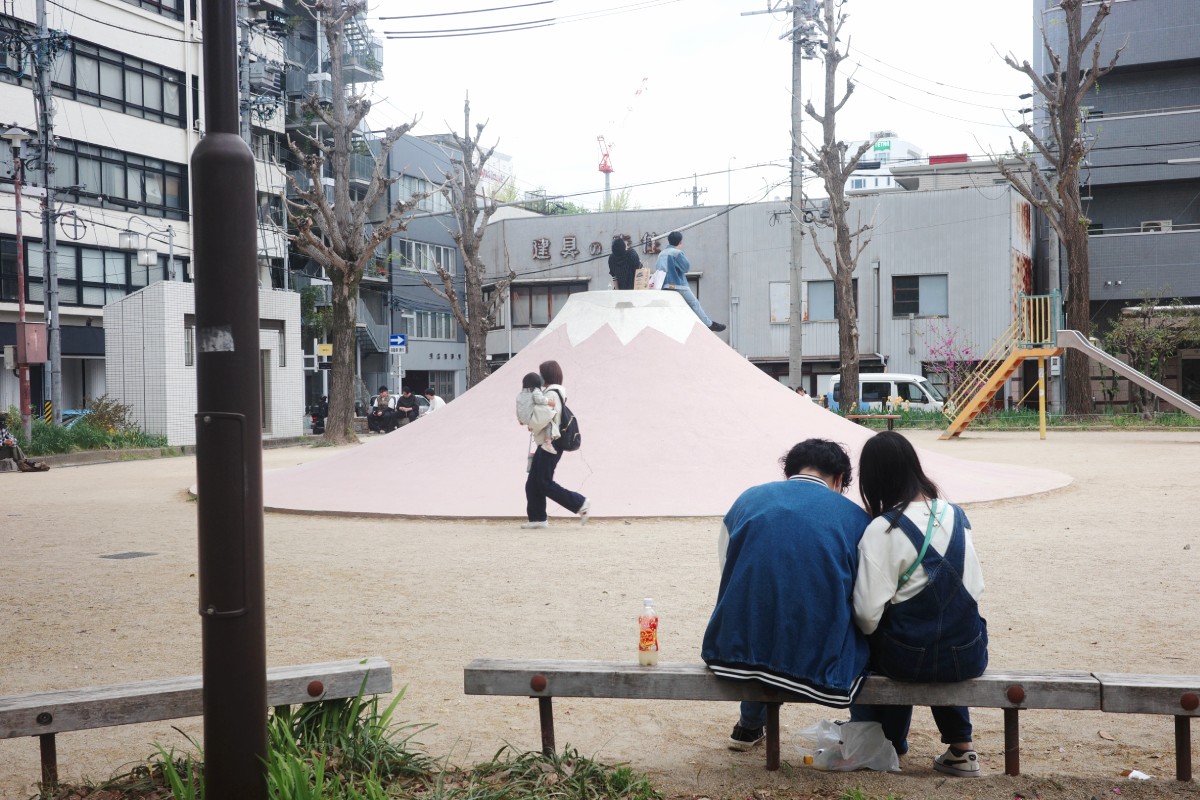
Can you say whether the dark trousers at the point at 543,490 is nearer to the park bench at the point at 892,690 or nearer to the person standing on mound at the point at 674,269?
the person standing on mound at the point at 674,269

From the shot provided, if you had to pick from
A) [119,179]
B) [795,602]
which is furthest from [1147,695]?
[119,179]

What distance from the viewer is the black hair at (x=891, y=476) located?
4148 millimetres

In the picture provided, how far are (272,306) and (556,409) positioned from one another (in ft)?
80.8

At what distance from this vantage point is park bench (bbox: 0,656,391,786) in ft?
12.6

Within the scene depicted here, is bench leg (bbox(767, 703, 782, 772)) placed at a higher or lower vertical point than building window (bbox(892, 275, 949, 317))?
lower

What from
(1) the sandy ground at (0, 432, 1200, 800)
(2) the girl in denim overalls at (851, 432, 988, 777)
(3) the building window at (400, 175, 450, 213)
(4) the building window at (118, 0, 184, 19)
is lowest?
(1) the sandy ground at (0, 432, 1200, 800)

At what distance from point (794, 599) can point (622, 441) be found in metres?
10.5

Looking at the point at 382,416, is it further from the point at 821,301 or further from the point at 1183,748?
the point at 1183,748

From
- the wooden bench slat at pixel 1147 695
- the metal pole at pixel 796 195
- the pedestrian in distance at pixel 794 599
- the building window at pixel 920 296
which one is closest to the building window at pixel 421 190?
the building window at pixel 920 296

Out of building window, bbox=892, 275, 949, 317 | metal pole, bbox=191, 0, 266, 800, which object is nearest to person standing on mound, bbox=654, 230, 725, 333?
metal pole, bbox=191, 0, 266, 800

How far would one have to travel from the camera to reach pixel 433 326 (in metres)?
53.1

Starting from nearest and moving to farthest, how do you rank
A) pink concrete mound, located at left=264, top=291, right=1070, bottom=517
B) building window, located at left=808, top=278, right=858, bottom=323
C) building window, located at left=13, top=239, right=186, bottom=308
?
pink concrete mound, located at left=264, top=291, right=1070, bottom=517
building window, located at left=13, top=239, right=186, bottom=308
building window, located at left=808, top=278, right=858, bottom=323

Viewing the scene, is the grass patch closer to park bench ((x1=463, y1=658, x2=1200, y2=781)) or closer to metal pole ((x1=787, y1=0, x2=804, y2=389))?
park bench ((x1=463, y1=658, x2=1200, y2=781))

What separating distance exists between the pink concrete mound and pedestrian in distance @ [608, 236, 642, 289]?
793mm
